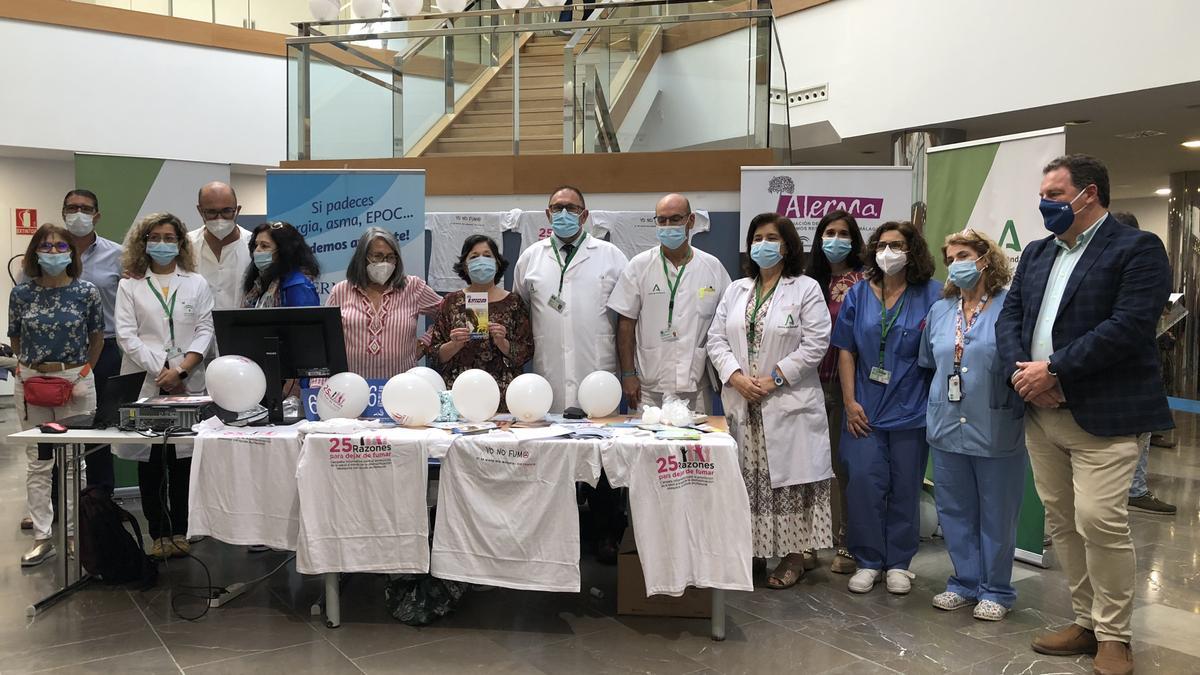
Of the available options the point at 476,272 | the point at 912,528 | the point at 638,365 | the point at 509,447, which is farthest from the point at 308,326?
the point at 912,528

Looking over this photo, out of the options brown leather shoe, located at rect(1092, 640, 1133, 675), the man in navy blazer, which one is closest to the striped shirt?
the man in navy blazer

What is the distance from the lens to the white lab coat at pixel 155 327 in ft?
13.5

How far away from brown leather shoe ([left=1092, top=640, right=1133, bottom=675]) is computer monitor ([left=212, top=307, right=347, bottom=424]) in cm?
305

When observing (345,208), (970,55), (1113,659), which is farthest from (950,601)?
(970,55)

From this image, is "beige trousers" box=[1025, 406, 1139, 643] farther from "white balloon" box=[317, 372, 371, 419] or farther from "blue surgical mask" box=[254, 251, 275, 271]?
"blue surgical mask" box=[254, 251, 275, 271]

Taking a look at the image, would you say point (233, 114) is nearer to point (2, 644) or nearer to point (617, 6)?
point (617, 6)

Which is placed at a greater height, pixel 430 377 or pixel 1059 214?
pixel 1059 214

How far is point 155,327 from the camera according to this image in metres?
4.18

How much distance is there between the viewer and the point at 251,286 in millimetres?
4320

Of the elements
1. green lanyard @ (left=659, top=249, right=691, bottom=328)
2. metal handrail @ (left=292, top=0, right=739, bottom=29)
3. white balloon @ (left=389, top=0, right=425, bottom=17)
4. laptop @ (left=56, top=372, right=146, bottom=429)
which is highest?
white balloon @ (left=389, top=0, right=425, bottom=17)

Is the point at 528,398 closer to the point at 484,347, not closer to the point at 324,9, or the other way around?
the point at 484,347

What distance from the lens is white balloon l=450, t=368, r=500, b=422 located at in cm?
354

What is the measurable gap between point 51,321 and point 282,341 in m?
1.44

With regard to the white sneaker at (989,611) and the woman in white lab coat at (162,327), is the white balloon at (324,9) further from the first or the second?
the white sneaker at (989,611)
